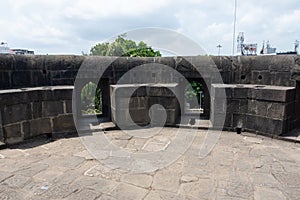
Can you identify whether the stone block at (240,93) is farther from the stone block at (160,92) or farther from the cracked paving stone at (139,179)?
the cracked paving stone at (139,179)

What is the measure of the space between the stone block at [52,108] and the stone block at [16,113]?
0.28 metres

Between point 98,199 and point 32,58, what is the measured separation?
3507 millimetres

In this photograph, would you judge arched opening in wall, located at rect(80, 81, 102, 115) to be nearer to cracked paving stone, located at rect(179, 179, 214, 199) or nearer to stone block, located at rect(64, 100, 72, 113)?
stone block, located at rect(64, 100, 72, 113)

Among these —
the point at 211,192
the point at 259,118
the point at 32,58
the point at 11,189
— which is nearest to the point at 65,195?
the point at 11,189

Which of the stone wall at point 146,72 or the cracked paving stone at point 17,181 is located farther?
the stone wall at point 146,72

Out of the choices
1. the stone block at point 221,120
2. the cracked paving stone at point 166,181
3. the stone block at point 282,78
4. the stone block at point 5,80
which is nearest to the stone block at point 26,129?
the stone block at point 5,80

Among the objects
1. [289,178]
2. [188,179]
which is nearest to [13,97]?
[188,179]

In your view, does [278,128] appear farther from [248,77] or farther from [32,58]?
[32,58]

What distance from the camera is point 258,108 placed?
418 centimetres

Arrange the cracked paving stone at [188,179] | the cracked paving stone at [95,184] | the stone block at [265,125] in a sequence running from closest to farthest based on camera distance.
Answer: the cracked paving stone at [95,184]
the cracked paving stone at [188,179]
the stone block at [265,125]

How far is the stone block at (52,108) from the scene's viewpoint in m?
4.09

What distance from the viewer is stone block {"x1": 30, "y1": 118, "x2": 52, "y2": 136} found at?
3.99 meters

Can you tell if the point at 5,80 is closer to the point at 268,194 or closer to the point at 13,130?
the point at 13,130

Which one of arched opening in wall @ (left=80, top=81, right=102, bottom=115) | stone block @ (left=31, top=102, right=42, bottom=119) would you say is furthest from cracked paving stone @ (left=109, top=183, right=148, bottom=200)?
arched opening in wall @ (left=80, top=81, right=102, bottom=115)
